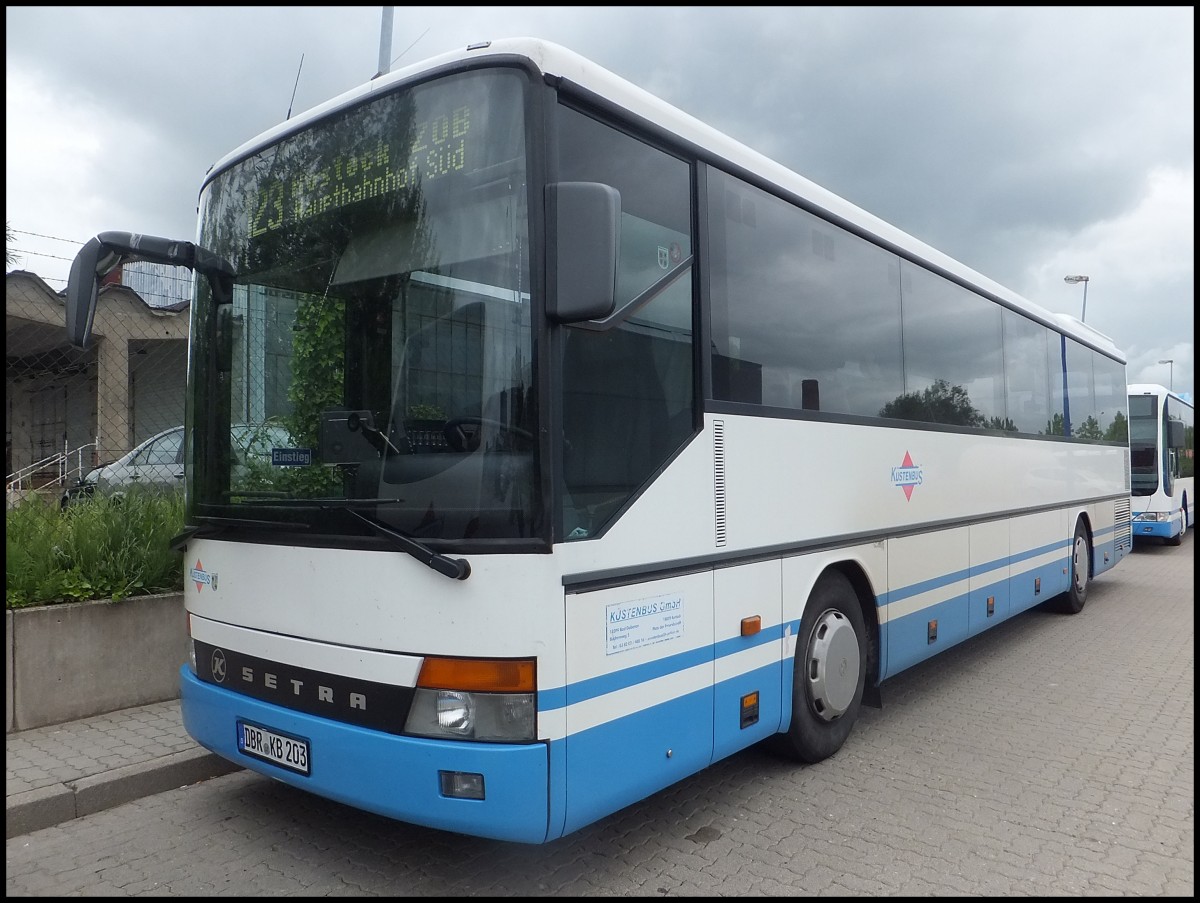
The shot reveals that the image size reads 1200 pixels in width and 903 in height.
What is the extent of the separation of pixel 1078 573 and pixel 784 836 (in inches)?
308

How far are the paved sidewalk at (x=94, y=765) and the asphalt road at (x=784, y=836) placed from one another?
3.1 inches

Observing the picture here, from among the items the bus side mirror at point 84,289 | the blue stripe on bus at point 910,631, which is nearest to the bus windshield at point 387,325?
the bus side mirror at point 84,289

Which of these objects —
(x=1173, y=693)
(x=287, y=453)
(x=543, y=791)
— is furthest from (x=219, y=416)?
(x=1173, y=693)

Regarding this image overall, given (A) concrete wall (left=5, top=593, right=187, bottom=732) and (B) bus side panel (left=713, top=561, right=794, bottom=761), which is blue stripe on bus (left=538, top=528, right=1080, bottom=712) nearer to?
(B) bus side panel (left=713, top=561, right=794, bottom=761)

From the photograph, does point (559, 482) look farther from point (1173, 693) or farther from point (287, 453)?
point (1173, 693)

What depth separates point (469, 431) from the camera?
3404 mm

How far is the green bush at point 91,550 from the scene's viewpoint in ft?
18.7

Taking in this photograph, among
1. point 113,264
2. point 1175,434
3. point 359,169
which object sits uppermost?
point 359,169

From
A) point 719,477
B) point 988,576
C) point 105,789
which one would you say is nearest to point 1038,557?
point 988,576

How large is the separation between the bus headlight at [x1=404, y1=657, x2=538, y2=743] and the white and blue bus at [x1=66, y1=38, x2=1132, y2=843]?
0.01 metres

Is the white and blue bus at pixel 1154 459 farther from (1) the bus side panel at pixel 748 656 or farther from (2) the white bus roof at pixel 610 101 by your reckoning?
(1) the bus side panel at pixel 748 656

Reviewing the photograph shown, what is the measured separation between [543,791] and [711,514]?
1.51 meters

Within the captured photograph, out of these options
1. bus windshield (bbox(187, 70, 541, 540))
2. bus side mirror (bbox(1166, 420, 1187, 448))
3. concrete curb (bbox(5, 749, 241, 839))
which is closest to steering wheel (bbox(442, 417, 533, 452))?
bus windshield (bbox(187, 70, 541, 540))

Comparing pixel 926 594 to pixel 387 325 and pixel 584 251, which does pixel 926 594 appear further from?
pixel 387 325
